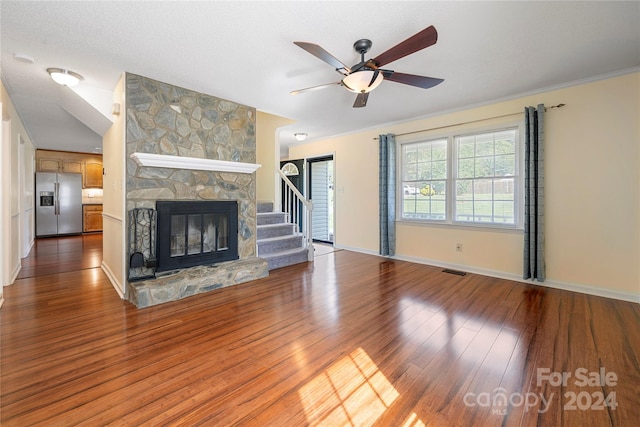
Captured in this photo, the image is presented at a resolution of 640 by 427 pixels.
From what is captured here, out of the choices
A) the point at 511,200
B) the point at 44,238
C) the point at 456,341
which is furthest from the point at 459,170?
the point at 44,238

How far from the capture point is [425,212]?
504cm

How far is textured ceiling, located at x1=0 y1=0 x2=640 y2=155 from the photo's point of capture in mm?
2143

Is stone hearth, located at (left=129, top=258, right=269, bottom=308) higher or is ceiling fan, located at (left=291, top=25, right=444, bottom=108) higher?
ceiling fan, located at (left=291, top=25, right=444, bottom=108)

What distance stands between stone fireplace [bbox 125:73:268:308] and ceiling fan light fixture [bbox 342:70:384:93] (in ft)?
6.92

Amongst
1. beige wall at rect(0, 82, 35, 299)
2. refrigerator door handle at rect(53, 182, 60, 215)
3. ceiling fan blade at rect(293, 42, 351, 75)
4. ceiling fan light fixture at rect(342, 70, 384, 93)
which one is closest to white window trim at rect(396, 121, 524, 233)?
ceiling fan light fixture at rect(342, 70, 384, 93)

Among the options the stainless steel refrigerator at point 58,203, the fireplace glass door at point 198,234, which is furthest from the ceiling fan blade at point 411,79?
the stainless steel refrigerator at point 58,203

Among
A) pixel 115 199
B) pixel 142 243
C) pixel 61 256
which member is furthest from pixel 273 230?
pixel 61 256

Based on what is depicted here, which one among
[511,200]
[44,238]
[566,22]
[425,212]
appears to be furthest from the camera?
[44,238]

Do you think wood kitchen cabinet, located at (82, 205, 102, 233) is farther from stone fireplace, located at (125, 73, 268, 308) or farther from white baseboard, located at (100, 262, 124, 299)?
stone fireplace, located at (125, 73, 268, 308)

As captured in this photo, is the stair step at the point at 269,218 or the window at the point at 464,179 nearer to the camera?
the window at the point at 464,179

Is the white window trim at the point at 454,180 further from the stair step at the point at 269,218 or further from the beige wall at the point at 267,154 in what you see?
the beige wall at the point at 267,154

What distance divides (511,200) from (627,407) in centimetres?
299

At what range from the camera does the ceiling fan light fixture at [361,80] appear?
8.05ft

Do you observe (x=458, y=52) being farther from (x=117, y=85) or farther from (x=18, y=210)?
(x=18, y=210)
